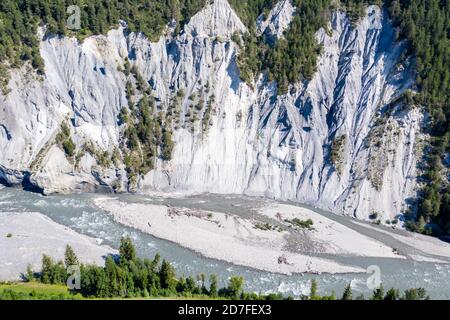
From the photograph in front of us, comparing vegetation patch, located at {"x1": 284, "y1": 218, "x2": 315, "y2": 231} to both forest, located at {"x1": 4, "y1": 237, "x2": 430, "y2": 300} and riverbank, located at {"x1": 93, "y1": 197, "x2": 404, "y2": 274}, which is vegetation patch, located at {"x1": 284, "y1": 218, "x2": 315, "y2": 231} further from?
forest, located at {"x1": 4, "y1": 237, "x2": 430, "y2": 300}

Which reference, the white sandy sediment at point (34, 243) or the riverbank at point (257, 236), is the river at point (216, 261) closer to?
the riverbank at point (257, 236)

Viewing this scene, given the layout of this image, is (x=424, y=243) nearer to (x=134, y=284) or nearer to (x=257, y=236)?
(x=257, y=236)

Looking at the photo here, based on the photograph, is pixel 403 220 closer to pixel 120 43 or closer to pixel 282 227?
pixel 282 227

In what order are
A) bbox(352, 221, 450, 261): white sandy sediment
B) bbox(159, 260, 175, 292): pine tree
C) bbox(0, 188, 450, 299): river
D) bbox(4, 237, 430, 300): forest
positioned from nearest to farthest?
bbox(4, 237, 430, 300): forest, bbox(159, 260, 175, 292): pine tree, bbox(0, 188, 450, 299): river, bbox(352, 221, 450, 261): white sandy sediment

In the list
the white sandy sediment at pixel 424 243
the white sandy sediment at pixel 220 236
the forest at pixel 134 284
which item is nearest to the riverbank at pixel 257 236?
the white sandy sediment at pixel 220 236

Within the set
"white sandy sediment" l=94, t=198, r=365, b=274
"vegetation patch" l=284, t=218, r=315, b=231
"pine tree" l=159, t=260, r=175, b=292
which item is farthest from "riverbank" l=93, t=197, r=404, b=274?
"pine tree" l=159, t=260, r=175, b=292

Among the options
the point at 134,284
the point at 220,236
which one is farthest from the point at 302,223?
the point at 134,284
